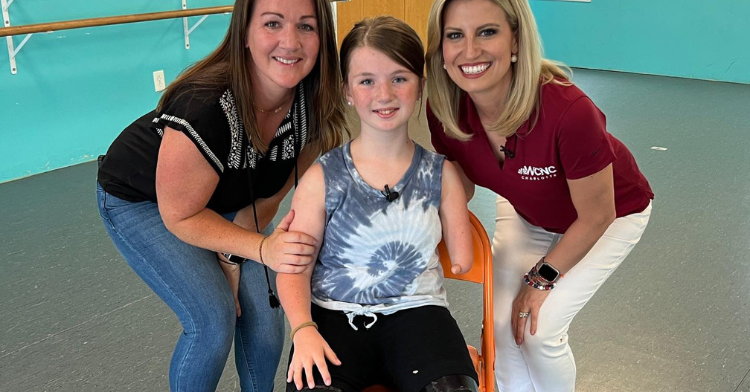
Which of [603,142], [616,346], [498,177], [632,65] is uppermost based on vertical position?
[603,142]

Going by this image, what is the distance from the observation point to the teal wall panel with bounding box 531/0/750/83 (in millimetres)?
7199

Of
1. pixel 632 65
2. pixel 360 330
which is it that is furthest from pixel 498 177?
pixel 632 65

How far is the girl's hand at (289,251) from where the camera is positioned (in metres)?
1.58

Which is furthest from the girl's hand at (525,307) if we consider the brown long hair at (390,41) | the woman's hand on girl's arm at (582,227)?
the brown long hair at (390,41)

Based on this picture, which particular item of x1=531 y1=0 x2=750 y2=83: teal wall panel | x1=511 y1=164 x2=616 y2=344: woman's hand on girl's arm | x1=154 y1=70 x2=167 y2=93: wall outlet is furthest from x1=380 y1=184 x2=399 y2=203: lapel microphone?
x1=531 y1=0 x2=750 y2=83: teal wall panel

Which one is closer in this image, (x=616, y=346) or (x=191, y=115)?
(x=191, y=115)

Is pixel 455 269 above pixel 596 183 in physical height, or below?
below

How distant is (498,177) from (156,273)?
853 mm

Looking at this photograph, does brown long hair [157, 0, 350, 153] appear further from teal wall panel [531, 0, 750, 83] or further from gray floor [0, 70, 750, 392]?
teal wall panel [531, 0, 750, 83]

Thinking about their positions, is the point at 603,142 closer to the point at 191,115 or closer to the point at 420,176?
the point at 420,176

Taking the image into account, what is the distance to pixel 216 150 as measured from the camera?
1645 millimetres

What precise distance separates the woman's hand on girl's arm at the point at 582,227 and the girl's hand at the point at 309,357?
2.02 ft

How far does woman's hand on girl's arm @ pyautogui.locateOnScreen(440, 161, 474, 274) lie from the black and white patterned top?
1.35 feet

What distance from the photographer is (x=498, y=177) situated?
71.7 inches
